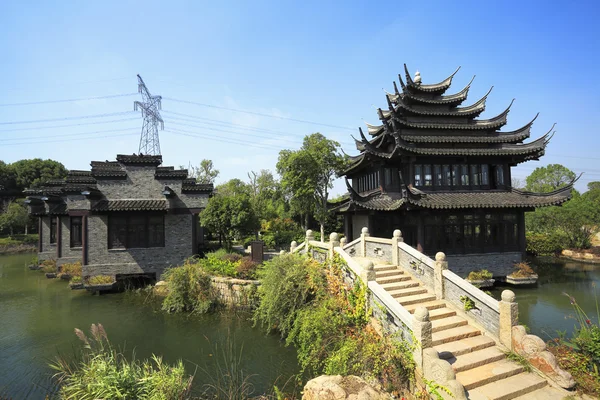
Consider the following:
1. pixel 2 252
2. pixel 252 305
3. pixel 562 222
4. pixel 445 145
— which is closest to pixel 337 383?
pixel 252 305

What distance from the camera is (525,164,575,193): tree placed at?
39556mm

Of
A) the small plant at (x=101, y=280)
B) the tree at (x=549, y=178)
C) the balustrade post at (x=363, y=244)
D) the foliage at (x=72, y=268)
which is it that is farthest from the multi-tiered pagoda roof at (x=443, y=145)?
the tree at (x=549, y=178)

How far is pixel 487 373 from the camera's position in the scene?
6133mm

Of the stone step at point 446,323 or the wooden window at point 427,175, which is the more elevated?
the wooden window at point 427,175

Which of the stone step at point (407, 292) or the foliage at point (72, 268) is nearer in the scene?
the stone step at point (407, 292)

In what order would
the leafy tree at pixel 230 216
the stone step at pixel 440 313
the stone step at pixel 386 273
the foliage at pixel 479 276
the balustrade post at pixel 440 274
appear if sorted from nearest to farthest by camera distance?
→ the stone step at pixel 440 313 → the balustrade post at pixel 440 274 → the stone step at pixel 386 273 → the foliage at pixel 479 276 → the leafy tree at pixel 230 216

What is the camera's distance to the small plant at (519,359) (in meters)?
6.32

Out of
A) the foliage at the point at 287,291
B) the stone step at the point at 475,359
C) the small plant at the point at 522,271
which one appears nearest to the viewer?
the stone step at the point at 475,359

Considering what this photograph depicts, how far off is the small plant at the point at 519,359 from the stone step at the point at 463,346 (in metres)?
0.41

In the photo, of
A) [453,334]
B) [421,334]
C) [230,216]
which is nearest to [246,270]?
[230,216]

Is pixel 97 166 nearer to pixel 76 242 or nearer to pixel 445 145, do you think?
pixel 76 242

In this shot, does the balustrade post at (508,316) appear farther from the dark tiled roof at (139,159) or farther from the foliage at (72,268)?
the foliage at (72,268)

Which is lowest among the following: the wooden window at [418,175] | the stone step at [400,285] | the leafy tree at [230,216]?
the stone step at [400,285]

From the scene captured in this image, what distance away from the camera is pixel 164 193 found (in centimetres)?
1542
